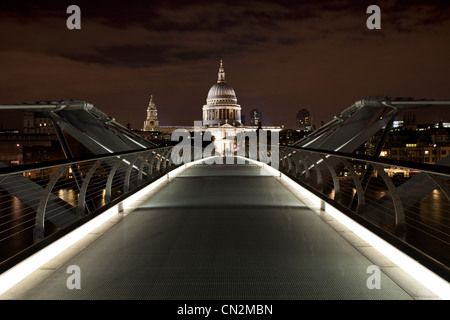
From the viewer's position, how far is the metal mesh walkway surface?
3.55 meters

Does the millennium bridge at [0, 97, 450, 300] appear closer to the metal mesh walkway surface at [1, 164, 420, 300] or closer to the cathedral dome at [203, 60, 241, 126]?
the metal mesh walkway surface at [1, 164, 420, 300]

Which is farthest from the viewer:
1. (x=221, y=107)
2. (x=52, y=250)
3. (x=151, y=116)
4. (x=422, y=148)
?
(x=151, y=116)

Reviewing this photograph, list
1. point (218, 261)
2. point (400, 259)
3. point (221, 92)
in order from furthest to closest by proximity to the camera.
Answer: point (221, 92) → point (218, 261) → point (400, 259)

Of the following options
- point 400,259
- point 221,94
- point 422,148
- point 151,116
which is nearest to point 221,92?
point 221,94

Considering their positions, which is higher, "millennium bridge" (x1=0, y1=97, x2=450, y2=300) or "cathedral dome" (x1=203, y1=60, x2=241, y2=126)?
"cathedral dome" (x1=203, y1=60, x2=241, y2=126)

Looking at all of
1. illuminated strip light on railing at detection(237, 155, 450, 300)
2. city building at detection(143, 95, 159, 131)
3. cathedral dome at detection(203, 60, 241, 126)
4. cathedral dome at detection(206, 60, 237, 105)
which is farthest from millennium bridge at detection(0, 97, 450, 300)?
city building at detection(143, 95, 159, 131)

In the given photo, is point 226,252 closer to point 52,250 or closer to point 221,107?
point 52,250

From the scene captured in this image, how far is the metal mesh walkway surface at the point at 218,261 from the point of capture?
3.55 meters

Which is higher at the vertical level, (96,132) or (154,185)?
(96,132)

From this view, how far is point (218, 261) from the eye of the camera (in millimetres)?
4375

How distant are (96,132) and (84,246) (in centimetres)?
1652
